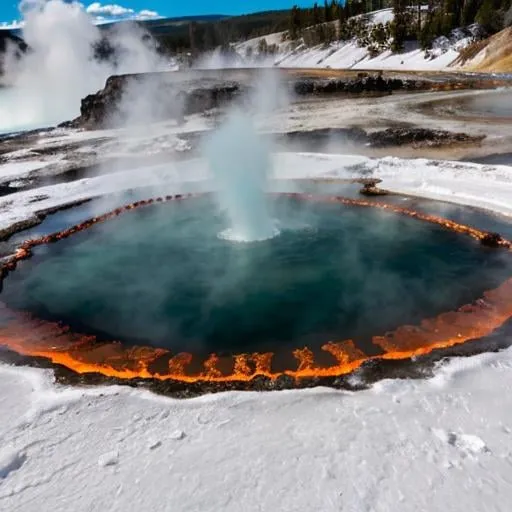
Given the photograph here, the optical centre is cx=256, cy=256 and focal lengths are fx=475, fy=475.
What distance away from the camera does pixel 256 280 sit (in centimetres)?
807

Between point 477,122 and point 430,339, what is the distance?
15.5 metres

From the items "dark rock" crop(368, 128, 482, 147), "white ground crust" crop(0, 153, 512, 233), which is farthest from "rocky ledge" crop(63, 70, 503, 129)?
"dark rock" crop(368, 128, 482, 147)

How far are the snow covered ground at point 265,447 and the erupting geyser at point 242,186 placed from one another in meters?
5.28

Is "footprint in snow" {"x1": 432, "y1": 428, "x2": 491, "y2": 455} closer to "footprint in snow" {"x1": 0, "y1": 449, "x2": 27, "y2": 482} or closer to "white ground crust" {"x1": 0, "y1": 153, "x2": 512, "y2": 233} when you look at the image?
"footprint in snow" {"x1": 0, "y1": 449, "x2": 27, "y2": 482}

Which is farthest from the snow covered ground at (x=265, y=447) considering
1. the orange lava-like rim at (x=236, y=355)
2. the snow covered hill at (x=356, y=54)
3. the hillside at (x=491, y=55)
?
the snow covered hill at (x=356, y=54)

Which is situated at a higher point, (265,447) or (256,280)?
(265,447)

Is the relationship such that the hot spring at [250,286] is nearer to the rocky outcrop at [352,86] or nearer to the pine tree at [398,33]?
the rocky outcrop at [352,86]

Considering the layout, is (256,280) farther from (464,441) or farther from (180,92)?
(180,92)

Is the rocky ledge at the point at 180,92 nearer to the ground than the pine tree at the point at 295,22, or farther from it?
nearer to the ground

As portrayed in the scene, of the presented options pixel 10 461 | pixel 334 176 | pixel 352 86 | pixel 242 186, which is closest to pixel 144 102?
pixel 352 86

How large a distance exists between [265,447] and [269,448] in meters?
0.04

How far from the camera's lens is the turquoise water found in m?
6.59

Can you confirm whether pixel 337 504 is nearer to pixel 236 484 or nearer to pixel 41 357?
pixel 236 484

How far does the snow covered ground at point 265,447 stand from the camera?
3729 mm
